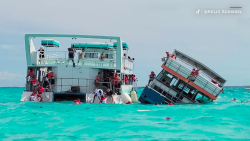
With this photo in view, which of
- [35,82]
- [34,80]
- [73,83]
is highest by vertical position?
[34,80]

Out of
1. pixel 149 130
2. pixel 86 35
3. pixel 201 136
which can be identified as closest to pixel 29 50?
pixel 86 35

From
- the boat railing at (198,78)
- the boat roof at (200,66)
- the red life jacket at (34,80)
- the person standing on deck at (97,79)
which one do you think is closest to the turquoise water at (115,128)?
the person standing on deck at (97,79)

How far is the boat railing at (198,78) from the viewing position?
23.8 metres

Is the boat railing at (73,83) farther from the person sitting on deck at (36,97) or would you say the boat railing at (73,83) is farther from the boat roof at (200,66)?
the boat roof at (200,66)

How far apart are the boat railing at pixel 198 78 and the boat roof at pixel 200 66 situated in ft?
5.96

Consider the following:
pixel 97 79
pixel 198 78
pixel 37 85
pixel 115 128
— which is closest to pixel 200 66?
pixel 198 78

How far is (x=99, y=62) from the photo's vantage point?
81.0ft

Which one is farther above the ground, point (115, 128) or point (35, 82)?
point (35, 82)

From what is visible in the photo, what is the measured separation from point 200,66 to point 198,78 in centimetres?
248

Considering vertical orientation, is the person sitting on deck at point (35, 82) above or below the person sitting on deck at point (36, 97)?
above

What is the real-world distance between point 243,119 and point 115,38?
10867 millimetres

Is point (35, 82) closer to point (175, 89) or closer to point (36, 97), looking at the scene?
point (36, 97)

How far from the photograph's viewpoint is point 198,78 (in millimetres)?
23797

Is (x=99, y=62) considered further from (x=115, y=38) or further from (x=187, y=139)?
(x=187, y=139)
